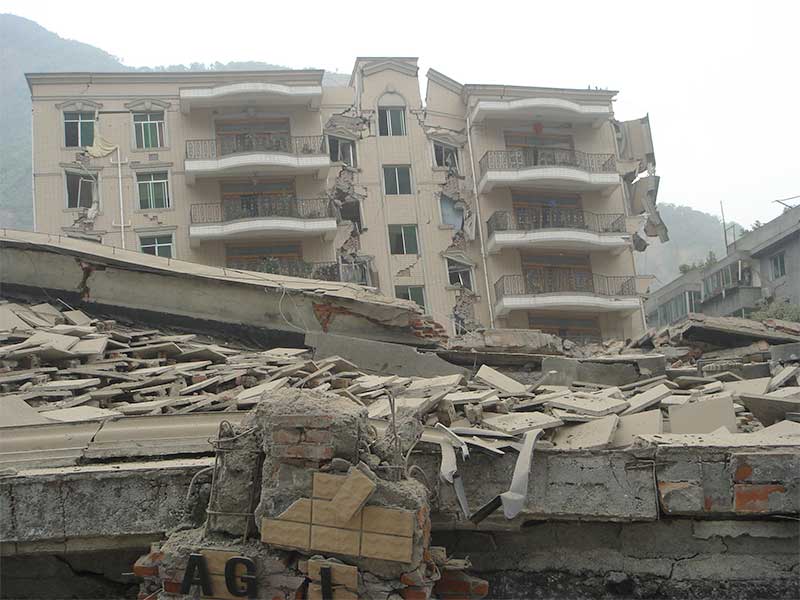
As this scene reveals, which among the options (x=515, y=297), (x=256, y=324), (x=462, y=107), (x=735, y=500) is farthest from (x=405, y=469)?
(x=462, y=107)

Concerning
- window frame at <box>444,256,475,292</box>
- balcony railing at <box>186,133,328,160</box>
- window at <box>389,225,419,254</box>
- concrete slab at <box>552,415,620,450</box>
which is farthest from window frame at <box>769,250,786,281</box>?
concrete slab at <box>552,415,620,450</box>

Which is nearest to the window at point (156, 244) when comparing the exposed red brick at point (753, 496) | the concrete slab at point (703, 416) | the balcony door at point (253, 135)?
the balcony door at point (253, 135)

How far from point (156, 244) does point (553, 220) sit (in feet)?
44.9

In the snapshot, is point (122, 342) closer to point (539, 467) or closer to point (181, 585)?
point (181, 585)

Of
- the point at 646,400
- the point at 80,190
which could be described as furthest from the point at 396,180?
the point at 646,400

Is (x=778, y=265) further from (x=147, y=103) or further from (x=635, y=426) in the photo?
(x=635, y=426)

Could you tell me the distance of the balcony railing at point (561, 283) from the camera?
90.2 feet

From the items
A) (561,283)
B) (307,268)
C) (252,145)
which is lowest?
(561,283)

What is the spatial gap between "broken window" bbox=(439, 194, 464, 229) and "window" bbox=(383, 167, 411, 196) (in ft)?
4.25

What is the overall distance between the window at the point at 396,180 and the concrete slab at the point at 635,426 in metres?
23.5

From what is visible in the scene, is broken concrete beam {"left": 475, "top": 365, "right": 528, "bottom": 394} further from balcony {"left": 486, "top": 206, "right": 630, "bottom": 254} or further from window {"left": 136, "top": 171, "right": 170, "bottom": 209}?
window {"left": 136, "top": 171, "right": 170, "bottom": 209}

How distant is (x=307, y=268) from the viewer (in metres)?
26.5

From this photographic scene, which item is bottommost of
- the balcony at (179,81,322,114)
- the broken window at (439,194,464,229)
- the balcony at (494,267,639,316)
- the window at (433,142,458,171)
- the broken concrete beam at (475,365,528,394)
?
the broken concrete beam at (475,365,528,394)

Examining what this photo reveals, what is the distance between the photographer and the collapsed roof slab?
10234mm
